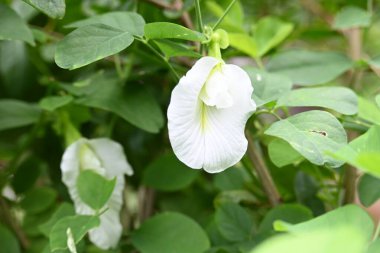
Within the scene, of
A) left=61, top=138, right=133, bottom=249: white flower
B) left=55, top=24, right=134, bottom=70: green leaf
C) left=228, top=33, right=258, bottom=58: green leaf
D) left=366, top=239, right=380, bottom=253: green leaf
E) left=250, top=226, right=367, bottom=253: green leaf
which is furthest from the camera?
left=228, top=33, right=258, bottom=58: green leaf

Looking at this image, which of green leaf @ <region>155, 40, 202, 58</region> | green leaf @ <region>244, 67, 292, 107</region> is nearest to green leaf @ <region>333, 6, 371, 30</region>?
green leaf @ <region>244, 67, 292, 107</region>

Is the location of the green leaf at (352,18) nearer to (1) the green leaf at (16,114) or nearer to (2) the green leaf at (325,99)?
(2) the green leaf at (325,99)

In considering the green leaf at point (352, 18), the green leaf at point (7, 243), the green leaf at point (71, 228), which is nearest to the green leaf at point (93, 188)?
the green leaf at point (71, 228)

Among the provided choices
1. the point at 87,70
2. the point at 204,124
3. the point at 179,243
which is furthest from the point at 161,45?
the point at 87,70

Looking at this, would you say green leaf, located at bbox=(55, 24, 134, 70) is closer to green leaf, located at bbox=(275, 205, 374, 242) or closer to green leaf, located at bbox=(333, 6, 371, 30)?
green leaf, located at bbox=(275, 205, 374, 242)

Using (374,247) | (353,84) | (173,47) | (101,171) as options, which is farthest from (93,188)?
(353,84)

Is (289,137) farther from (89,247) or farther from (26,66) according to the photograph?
(26,66)
